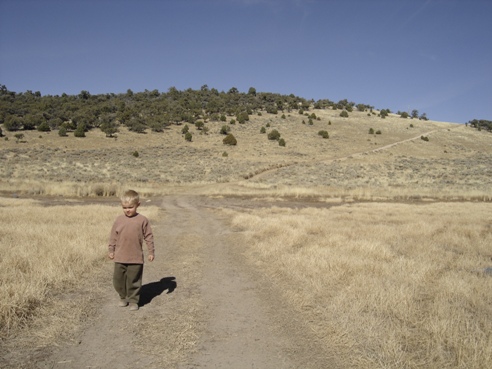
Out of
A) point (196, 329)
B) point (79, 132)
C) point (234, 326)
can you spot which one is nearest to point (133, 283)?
point (196, 329)

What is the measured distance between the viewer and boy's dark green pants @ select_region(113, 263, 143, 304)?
5598mm

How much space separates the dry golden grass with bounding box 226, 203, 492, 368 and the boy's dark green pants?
107 inches

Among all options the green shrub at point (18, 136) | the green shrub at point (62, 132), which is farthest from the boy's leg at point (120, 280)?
the green shrub at point (62, 132)

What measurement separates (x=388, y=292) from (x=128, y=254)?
15.3 ft

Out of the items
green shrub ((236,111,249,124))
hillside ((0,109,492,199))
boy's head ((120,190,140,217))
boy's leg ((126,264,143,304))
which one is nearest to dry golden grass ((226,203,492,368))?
boy's leg ((126,264,143,304))

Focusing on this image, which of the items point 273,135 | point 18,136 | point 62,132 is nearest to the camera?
point 18,136

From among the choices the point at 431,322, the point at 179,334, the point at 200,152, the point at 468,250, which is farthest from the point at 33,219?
the point at 200,152

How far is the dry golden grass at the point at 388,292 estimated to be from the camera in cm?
414

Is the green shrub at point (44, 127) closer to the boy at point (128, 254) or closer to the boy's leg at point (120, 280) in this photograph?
the boy at point (128, 254)

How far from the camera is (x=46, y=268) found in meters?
6.84

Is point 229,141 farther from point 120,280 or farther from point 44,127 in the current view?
point 120,280

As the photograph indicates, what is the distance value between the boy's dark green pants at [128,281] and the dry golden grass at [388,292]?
8.94 ft

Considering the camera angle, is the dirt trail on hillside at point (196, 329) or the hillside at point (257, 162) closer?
the dirt trail on hillside at point (196, 329)

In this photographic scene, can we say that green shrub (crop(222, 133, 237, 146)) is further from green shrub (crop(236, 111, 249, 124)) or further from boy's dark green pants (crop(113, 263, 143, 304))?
boy's dark green pants (crop(113, 263, 143, 304))
